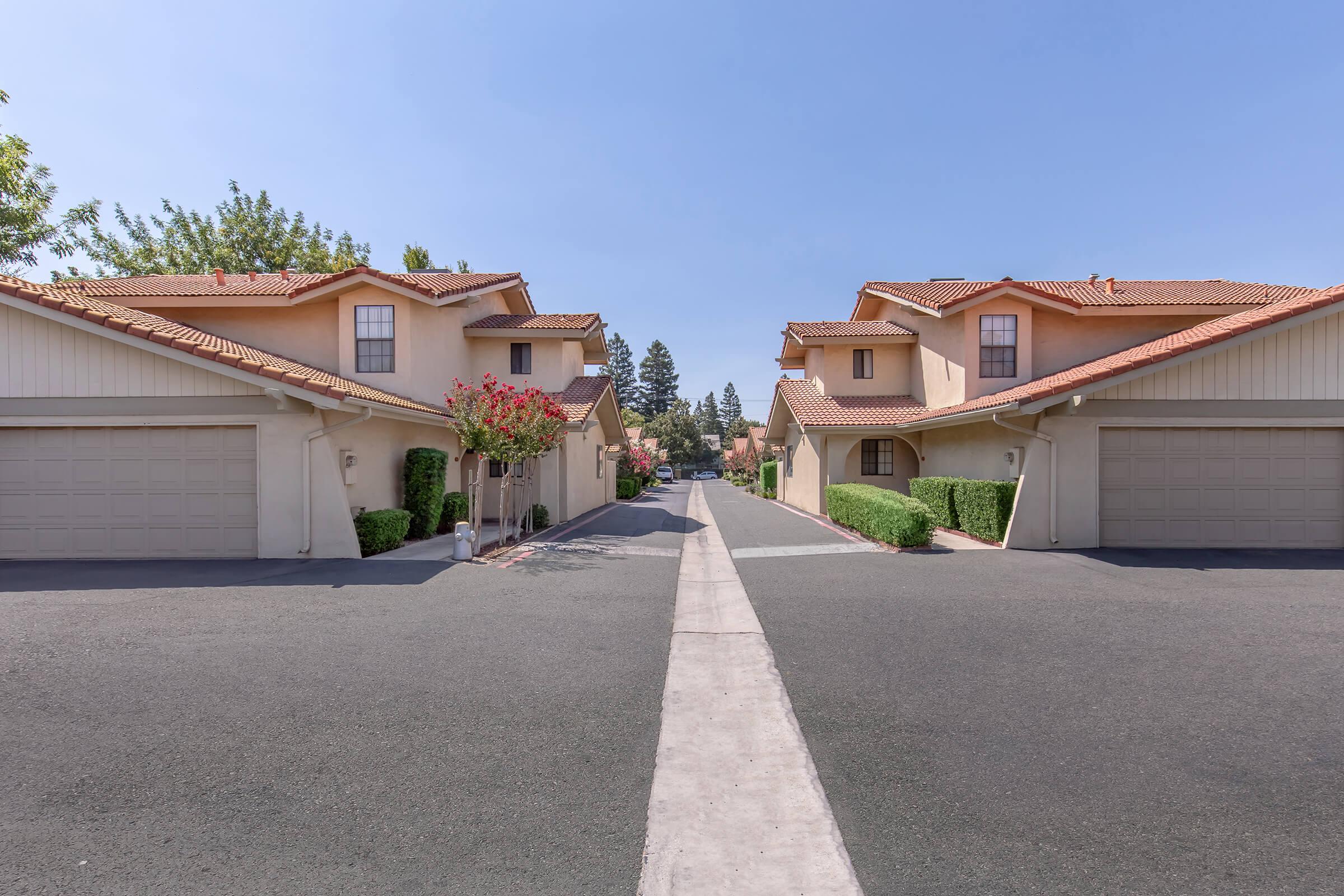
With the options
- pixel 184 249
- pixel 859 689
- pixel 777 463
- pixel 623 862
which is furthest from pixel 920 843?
pixel 184 249

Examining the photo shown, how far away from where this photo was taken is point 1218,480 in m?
10.9

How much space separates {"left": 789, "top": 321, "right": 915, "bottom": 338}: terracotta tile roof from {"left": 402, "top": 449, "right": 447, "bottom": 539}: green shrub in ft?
42.2

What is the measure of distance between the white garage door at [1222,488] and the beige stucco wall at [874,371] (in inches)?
367

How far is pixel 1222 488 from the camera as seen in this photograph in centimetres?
1092

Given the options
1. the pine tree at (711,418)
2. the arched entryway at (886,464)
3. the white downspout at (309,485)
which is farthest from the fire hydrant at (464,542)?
the pine tree at (711,418)

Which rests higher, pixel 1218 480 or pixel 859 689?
pixel 1218 480

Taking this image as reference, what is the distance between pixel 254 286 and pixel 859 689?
18018mm

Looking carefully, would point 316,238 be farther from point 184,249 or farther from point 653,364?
point 653,364

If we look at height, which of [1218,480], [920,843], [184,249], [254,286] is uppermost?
[184,249]

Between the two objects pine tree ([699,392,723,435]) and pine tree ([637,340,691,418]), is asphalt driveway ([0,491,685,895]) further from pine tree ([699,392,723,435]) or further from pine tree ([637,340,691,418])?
pine tree ([699,392,723,435])

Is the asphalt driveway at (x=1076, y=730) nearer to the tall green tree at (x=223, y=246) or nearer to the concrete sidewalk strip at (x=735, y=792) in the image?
the concrete sidewalk strip at (x=735, y=792)

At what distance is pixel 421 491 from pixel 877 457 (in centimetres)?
1426

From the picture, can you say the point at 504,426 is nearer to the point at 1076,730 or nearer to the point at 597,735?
the point at 597,735

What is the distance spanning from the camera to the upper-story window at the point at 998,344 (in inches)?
625
